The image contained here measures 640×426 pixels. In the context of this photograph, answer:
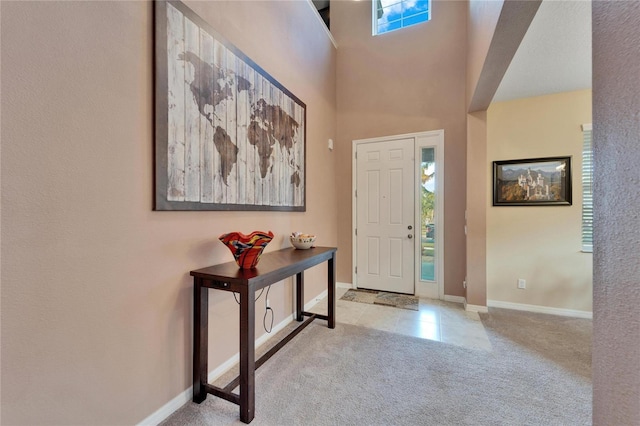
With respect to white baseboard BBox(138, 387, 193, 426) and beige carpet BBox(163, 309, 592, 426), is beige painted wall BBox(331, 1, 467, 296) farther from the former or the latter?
white baseboard BBox(138, 387, 193, 426)

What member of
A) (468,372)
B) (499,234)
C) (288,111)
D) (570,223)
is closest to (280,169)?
(288,111)

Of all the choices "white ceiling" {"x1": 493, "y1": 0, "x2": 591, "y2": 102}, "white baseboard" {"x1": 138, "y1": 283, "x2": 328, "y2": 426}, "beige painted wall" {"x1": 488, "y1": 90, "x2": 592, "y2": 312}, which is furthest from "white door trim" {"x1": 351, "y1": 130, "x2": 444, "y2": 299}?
"white baseboard" {"x1": 138, "y1": 283, "x2": 328, "y2": 426}

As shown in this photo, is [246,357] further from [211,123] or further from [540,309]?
[540,309]

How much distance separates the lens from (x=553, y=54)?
8.06 feet

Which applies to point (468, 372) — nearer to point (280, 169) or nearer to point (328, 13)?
point (280, 169)

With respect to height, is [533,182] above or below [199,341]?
above

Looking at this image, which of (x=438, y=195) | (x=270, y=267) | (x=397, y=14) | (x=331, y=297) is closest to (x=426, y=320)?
(x=331, y=297)

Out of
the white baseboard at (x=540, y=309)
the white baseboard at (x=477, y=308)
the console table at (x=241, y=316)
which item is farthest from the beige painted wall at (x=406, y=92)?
the console table at (x=241, y=316)

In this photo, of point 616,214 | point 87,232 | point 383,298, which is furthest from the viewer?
point 383,298

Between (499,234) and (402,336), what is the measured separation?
1.95m

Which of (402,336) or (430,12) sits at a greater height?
(430,12)

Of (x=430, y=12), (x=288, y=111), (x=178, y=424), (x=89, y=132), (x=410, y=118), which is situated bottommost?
(x=178, y=424)

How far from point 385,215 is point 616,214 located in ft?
11.0

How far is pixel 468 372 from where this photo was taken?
6.70ft
